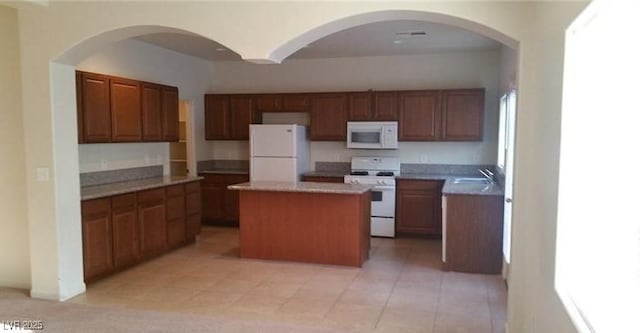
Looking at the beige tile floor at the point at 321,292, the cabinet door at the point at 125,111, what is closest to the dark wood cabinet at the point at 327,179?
the beige tile floor at the point at 321,292

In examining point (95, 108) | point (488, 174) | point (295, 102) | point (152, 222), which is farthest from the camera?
point (295, 102)

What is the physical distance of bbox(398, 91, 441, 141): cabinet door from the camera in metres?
6.62

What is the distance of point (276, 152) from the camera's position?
6.94 meters

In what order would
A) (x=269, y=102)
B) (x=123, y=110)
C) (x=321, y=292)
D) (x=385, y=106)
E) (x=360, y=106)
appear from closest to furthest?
1. (x=321, y=292)
2. (x=123, y=110)
3. (x=385, y=106)
4. (x=360, y=106)
5. (x=269, y=102)

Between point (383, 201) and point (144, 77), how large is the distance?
3.65 m

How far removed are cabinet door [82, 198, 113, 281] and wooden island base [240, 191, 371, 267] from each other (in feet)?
4.79

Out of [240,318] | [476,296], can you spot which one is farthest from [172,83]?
[476,296]

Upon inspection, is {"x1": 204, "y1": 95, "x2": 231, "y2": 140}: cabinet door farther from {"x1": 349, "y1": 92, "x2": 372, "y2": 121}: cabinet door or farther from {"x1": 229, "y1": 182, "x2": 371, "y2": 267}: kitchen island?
{"x1": 229, "y1": 182, "x2": 371, "y2": 267}: kitchen island

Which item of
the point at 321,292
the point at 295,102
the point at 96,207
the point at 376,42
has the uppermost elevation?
the point at 376,42

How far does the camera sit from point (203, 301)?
13.5ft

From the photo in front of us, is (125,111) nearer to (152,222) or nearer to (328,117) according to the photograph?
(152,222)

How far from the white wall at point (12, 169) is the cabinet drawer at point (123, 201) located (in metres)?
0.77

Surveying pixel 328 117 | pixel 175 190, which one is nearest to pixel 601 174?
pixel 175 190

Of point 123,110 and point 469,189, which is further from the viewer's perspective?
point 123,110
